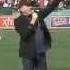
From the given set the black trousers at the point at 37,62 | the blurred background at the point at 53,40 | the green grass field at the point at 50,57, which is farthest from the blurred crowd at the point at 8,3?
the black trousers at the point at 37,62

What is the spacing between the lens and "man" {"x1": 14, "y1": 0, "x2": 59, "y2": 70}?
5387mm

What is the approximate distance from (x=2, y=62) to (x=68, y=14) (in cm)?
1109

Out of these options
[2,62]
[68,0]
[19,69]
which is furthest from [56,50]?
Answer: [68,0]

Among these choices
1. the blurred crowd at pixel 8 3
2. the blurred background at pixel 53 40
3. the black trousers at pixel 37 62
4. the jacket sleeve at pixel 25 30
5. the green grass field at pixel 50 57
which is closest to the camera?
the jacket sleeve at pixel 25 30

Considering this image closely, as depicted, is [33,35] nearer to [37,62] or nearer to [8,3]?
[37,62]

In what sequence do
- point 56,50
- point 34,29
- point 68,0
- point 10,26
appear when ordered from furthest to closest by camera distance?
point 68,0
point 10,26
point 56,50
point 34,29

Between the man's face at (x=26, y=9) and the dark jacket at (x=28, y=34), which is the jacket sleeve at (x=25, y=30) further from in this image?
the man's face at (x=26, y=9)

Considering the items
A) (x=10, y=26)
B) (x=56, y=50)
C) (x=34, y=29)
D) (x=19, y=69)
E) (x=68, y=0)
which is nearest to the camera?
(x=34, y=29)

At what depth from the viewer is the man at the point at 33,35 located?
5.39 m

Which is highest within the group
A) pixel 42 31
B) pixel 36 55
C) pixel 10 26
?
pixel 42 31

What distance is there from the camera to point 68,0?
23969 mm

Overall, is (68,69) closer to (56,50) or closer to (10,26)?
(56,50)

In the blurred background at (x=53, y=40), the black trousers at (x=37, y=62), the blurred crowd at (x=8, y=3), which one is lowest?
the blurred background at (x=53, y=40)

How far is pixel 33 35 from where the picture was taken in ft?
17.8
